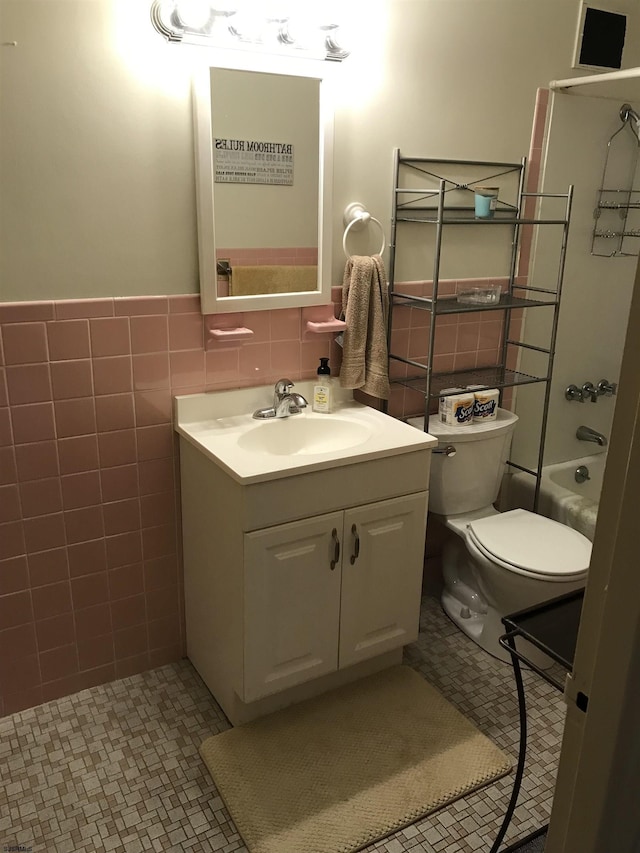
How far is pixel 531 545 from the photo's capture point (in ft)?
7.36

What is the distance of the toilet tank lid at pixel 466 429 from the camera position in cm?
231

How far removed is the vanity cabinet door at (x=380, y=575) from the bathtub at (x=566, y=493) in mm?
807

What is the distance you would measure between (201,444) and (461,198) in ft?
4.00

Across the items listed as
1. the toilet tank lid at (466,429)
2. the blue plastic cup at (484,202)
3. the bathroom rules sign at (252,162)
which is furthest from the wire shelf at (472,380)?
the bathroom rules sign at (252,162)

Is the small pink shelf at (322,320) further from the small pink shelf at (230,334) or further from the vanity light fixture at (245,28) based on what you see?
the vanity light fixture at (245,28)

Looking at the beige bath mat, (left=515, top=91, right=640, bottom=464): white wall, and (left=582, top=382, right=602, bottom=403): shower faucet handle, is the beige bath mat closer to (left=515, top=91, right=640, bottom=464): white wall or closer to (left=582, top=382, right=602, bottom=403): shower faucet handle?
(left=515, top=91, right=640, bottom=464): white wall

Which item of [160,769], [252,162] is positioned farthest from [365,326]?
[160,769]

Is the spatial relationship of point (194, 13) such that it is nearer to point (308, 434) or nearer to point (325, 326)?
point (325, 326)

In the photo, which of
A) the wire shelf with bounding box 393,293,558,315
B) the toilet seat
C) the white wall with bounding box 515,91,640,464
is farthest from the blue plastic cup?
the toilet seat

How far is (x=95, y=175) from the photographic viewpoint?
1.75 metres

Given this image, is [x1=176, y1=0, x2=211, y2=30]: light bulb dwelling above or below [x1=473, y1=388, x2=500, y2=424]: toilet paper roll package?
above

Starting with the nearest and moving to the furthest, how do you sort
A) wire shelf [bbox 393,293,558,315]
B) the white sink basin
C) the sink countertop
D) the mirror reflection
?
1. the sink countertop
2. the mirror reflection
3. the white sink basin
4. wire shelf [bbox 393,293,558,315]

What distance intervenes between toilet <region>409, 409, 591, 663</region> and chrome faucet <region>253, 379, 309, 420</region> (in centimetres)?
50

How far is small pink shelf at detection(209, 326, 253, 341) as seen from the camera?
6.48ft
